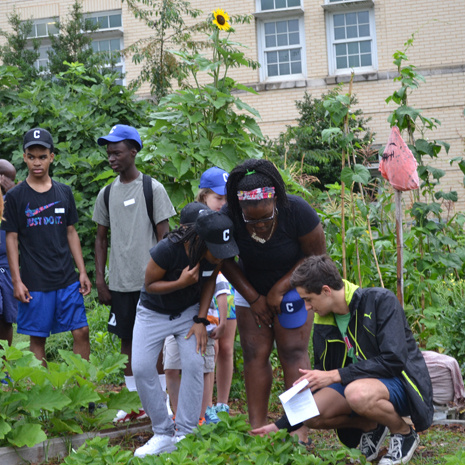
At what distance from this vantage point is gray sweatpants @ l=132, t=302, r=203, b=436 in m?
3.83

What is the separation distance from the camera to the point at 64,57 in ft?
42.1

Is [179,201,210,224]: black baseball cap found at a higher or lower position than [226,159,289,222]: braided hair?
lower

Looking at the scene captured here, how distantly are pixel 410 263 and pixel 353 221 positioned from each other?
25.4 inches

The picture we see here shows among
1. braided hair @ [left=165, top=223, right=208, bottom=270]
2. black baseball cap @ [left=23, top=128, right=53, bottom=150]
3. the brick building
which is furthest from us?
the brick building

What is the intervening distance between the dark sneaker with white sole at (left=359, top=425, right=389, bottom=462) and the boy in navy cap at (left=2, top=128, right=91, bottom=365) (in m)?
2.10

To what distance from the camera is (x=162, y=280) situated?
384 cm

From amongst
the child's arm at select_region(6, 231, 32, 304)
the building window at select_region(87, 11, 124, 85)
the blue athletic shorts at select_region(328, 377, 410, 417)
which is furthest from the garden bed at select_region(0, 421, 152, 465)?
the building window at select_region(87, 11, 124, 85)

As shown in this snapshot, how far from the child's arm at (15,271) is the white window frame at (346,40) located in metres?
12.1

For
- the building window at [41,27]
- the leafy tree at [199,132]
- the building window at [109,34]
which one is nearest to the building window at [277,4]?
the building window at [109,34]

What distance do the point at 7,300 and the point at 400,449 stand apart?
3061mm

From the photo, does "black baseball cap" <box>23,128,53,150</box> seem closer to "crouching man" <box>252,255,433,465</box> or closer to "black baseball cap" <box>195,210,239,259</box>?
"black baseball cap" <box>195,210,239,259</box>

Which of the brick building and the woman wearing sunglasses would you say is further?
the brick building

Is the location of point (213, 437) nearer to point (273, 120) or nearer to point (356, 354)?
point (356, 354)

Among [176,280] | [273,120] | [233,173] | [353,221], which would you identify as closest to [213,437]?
[176,280]
